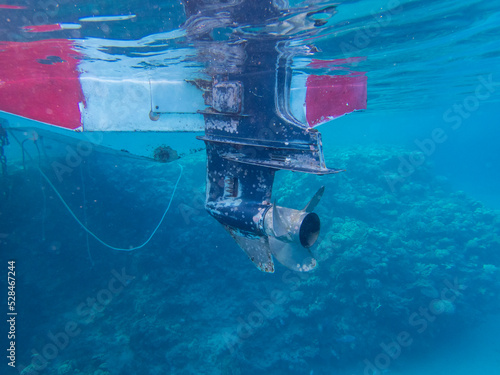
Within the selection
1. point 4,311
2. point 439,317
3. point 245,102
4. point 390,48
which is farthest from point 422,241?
point 4,311

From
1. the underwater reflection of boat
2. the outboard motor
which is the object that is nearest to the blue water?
the underwater reflection of boat

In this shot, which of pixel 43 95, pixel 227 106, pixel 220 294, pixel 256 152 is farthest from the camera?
pixel 220 294

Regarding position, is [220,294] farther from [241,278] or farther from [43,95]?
[43,95]

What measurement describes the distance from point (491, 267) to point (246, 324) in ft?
46.1

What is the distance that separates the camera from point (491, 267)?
1455cm

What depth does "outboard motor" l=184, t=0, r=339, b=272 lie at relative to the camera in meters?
3.40

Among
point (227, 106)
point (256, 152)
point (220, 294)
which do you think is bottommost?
point (220, 294)

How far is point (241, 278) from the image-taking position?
1288cm

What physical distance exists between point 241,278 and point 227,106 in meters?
10.3

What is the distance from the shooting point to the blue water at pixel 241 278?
855cm

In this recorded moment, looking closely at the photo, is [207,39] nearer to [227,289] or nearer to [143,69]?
[143,69]

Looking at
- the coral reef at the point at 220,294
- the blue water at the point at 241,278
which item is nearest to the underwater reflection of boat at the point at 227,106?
the blue water at the point at 241,278

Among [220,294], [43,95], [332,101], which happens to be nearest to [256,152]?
[332,101]

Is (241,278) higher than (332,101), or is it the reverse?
(332,101)
